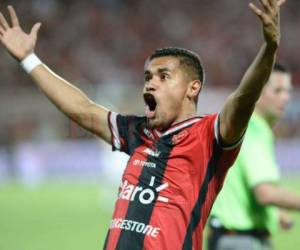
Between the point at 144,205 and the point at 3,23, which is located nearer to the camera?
the point at 144,205

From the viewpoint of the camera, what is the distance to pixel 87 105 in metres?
5.18

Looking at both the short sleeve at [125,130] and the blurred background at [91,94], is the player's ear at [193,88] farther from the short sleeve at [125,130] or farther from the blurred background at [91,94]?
the blurred background at [91,94]

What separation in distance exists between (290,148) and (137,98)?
3.68 meters

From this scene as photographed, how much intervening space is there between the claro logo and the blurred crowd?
18.8m

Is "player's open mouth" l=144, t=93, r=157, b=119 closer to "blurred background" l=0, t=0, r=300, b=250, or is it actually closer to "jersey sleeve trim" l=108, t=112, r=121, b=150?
"jersey sleeve trim" l=108, t=112, r=121, b=150

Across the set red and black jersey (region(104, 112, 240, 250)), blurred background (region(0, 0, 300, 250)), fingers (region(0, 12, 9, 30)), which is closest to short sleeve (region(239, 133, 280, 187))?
red and black jersey (region(104, 112, 240, 250))

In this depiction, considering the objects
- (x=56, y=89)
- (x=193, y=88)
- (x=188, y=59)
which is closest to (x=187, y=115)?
(x=193, y=88)

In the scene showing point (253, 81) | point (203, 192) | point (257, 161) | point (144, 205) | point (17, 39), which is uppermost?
point (257, 161)

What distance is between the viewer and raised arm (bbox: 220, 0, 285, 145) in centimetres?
403

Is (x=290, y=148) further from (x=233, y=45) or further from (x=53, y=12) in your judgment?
(x=53, y=12)

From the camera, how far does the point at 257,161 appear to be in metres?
6.29

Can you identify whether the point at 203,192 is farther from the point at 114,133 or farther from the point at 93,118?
the point at 93,118

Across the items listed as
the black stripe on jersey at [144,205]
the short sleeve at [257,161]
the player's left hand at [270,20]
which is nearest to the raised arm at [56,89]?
the black stripe on jersey at [144,205]

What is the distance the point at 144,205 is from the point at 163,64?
2.46 ft
